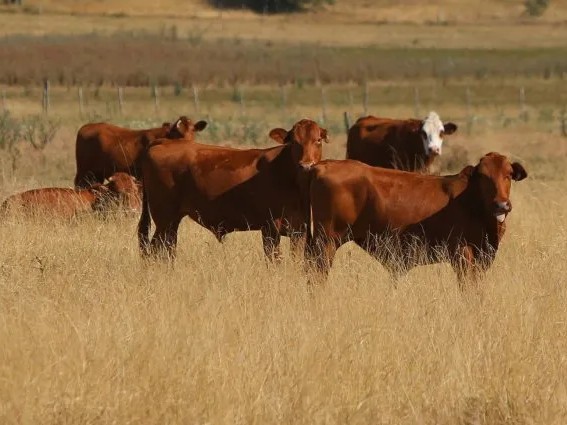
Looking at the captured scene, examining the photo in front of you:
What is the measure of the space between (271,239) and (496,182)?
1.97 m

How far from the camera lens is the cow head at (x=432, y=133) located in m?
16.6

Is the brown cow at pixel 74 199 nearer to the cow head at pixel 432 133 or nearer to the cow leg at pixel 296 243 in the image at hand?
the cow leg at pixel 296 243

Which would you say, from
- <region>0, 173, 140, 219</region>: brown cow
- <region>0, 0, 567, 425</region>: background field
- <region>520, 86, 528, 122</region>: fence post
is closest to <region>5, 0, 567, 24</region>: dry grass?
<region>520, 86, 528, 122</region>: fence post

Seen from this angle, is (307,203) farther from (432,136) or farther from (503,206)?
(432,136)

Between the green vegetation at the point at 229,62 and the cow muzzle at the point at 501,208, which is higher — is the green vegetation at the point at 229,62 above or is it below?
below

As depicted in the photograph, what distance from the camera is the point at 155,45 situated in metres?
61.3

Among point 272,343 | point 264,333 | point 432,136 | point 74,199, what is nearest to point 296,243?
point 264,333

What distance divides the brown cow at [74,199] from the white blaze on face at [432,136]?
14.2 feet

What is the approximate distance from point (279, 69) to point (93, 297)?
47.4 m


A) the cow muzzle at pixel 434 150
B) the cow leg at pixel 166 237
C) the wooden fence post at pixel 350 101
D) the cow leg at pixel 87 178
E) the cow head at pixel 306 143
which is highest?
the cow head at pixel 306 143

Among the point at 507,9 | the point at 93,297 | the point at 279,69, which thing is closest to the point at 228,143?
the point at 93,297

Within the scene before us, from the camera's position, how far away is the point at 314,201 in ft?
30.2

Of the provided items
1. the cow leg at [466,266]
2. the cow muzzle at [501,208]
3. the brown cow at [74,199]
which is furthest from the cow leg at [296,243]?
the brown cow at [74,199]

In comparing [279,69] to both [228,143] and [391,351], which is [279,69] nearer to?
[228,143]
